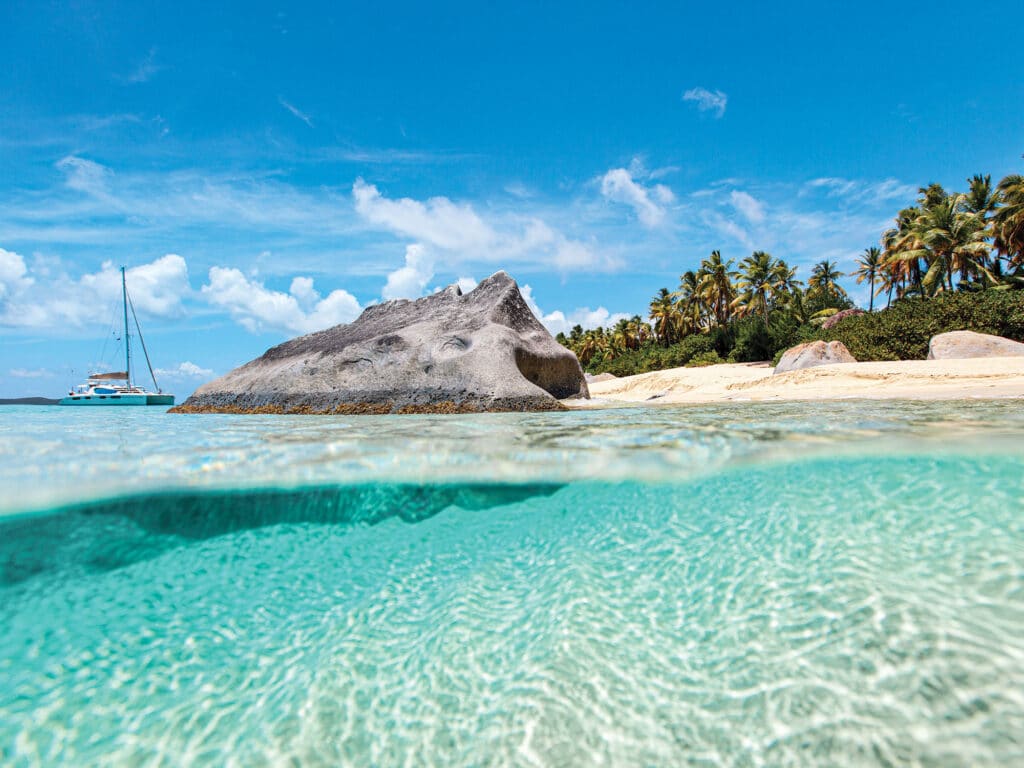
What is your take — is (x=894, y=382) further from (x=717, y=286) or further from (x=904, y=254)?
(x=717, y=286)

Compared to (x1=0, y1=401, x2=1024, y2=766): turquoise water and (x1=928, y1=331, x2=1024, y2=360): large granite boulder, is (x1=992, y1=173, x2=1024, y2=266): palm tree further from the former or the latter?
(x1=0, y1=401, x2=1024, y2=766): turquoise water

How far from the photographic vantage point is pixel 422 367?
35.8 feet

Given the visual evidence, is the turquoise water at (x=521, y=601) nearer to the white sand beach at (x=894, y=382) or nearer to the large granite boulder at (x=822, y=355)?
the white sand beach at (x=894, y=382)

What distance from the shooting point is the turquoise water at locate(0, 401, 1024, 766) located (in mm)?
2242

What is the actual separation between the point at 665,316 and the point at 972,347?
1419 inches

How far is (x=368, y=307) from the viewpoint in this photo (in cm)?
1571

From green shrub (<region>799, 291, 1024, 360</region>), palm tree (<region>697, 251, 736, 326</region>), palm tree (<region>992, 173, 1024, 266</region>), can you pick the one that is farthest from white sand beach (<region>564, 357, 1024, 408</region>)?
palm tree (<region>697, 251, 736, 326</region>)

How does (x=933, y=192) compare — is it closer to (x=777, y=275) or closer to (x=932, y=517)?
(x=777, y=275)

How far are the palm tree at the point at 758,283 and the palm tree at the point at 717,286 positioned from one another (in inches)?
47.6

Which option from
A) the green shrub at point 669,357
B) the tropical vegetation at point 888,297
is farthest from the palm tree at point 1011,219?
the green shrub at point 669,357

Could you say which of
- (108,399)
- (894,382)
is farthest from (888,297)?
(108,399)

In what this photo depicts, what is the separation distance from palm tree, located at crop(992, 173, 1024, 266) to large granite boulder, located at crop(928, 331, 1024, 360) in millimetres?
14381

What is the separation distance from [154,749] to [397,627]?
1.22 metres

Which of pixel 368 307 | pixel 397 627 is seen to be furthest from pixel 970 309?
pixel 397 627
